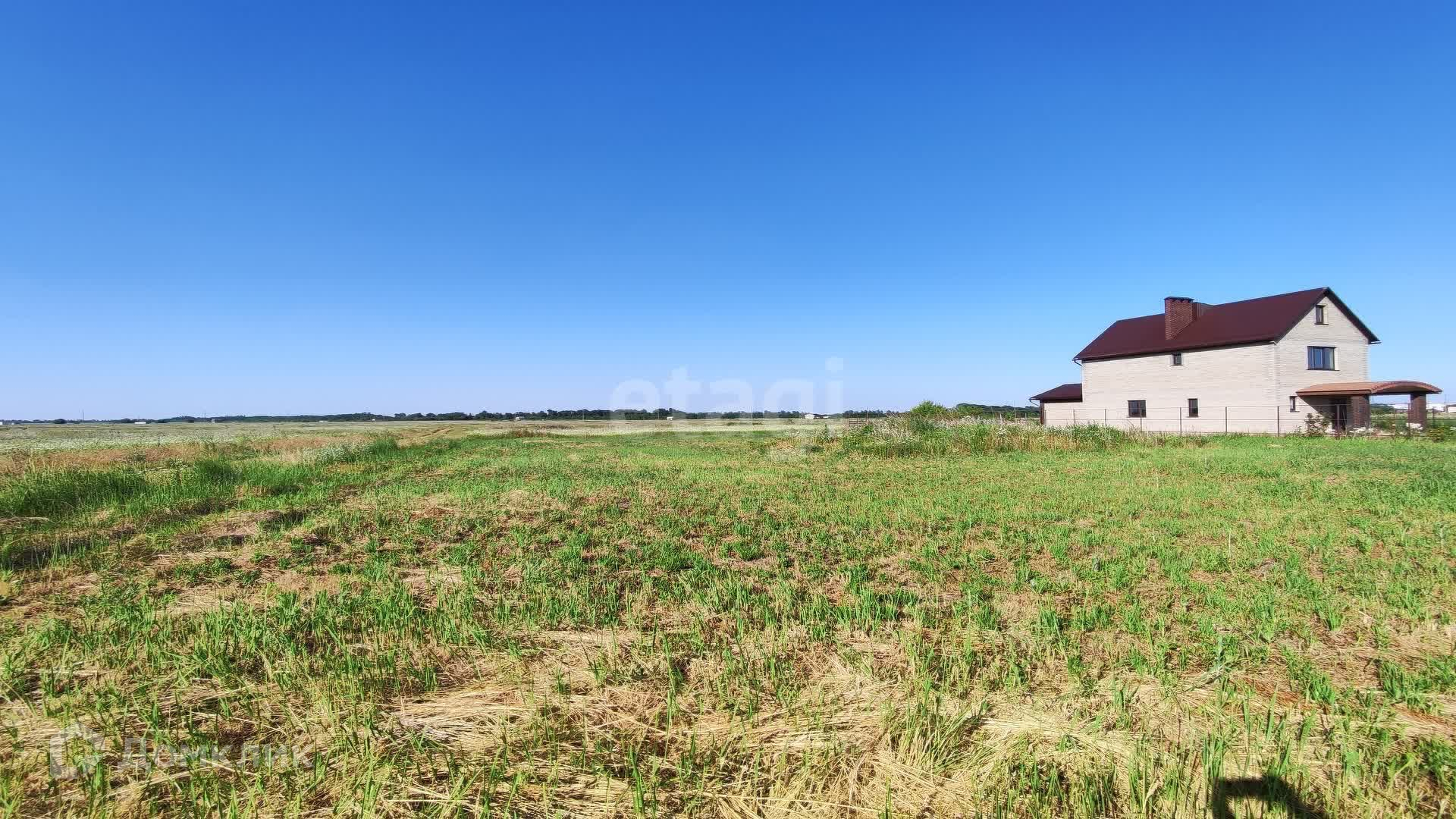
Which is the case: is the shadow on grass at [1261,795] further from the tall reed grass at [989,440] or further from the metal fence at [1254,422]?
the metal fence at [1254,422]

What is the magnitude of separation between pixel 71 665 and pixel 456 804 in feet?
11.3

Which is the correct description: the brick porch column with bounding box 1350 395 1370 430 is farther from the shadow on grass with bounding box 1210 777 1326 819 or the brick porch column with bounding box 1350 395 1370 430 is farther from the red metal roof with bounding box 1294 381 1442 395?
the shadow on grass with bounding box 1210 777 1326 819

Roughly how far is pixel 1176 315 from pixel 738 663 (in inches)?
1654

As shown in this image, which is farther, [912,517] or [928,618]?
[912,517]

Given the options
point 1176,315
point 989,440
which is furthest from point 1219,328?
point 989,440

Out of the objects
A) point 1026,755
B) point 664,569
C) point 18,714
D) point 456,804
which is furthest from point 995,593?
point 18,714

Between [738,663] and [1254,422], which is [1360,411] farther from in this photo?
[738,663]

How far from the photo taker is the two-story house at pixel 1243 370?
2947cm

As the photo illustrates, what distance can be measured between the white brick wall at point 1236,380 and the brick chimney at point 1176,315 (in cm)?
201

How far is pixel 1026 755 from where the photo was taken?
280 centimetres

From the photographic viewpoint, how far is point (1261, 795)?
2.53 m

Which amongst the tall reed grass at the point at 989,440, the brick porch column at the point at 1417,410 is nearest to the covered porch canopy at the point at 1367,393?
the brick porch column at the point at 1417,410

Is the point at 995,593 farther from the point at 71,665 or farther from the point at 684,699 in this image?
the point at 71,665

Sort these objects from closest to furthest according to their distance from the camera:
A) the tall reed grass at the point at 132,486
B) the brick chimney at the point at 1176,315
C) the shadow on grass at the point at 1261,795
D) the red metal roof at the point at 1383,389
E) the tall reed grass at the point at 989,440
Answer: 1. the shadow on grass at the point at 1261,795
2. the tall reed grass at the point at 132,486
3. the tall reed grass at the point at 989,440
4. the red metal roof at the point at 1383,389
5. the brick chimney at the point at 1176,315
